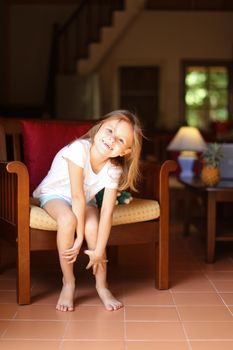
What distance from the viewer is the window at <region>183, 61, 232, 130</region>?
8.91 meters

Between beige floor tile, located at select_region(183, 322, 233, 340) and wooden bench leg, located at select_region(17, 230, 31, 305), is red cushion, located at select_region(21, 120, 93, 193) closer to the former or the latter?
wooden bench leg, located at select_region(17, 230, 31, 305)

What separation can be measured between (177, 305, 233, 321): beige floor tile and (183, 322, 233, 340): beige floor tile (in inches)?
2.3

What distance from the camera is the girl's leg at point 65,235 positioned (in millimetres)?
2275

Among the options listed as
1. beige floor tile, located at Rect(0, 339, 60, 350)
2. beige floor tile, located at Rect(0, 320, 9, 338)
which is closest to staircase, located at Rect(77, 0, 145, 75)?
beige floor tile, located at Rect(0, 320, 9, 338)

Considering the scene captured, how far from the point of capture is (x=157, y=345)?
76.6 inches

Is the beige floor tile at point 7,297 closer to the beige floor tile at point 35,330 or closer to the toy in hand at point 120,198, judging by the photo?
the beige floor tile at point 35,330

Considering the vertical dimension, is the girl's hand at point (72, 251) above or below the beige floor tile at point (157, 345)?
above

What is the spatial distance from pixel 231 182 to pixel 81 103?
16.1 ft

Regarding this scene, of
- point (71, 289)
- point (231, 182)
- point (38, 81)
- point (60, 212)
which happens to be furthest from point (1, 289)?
point (38, 81)

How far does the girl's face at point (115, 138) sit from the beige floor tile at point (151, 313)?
2.28 feet

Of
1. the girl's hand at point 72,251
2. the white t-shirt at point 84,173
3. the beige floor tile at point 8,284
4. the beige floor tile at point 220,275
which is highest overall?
the white t-shirt at point 84,173

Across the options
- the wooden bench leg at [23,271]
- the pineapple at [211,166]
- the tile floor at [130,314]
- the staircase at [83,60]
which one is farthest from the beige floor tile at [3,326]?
the staircase at [83,60]

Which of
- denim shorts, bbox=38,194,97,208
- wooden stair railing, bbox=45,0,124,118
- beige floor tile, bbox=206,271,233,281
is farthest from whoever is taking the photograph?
wooden stair railing, bbox=45,0,124,118

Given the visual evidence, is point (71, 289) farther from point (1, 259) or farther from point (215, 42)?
point (215, 42)
